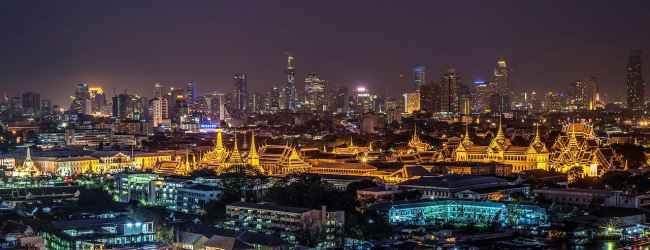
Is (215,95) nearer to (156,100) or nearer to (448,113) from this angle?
(156,100)

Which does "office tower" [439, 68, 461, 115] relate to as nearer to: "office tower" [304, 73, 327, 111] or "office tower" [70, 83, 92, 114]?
"office tower" [304, 73, 327, 111]

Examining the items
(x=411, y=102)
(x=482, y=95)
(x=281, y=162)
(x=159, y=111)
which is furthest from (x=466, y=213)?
(x=482, y=95)

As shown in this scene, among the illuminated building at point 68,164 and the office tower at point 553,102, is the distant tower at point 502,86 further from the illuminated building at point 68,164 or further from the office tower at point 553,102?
the illuminated building at point 68,164

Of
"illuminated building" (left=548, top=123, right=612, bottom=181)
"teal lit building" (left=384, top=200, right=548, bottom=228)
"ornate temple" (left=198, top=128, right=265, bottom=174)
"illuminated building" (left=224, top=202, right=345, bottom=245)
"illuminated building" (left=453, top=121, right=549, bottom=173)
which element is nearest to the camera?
"illuminated building" (left=224, top=202, right=345, bottom=245)

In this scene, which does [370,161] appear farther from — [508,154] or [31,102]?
[31,102]

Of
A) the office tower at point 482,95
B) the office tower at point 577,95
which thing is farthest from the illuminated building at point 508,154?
the office tower at point 577,95

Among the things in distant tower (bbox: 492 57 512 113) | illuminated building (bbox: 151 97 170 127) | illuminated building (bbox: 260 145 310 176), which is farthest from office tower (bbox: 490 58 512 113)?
illuminated building (bbox: 260 145 310 176)
